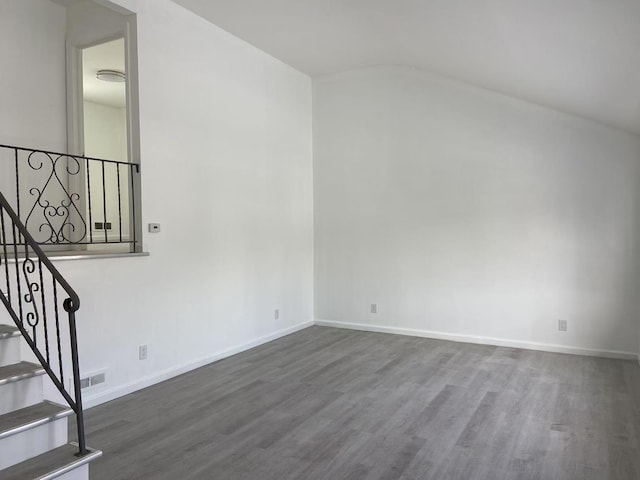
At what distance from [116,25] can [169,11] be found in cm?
49

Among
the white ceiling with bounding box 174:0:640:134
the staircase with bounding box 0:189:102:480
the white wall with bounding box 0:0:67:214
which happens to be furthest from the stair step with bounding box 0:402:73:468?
the white ceiling with bounding box 174:0:640:134

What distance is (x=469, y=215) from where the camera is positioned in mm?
5480

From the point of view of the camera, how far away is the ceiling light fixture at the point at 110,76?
19.2 feet

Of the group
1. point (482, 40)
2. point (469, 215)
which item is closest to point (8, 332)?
point (482, 40)

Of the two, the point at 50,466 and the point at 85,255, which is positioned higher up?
the point at 85,255

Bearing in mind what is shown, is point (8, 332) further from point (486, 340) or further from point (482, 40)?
point (486, 340)

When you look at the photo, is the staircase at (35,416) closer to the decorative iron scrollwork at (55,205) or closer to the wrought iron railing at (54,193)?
the wrought iron railing at (54,193)

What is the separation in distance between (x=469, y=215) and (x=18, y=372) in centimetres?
461

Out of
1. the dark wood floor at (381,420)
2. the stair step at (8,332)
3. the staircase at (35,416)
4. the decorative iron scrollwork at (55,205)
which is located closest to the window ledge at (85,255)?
the staircase at (35,416)

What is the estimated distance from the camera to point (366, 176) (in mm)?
6133

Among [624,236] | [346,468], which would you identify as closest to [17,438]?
[346,468]

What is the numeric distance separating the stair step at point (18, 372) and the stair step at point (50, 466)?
41 cm

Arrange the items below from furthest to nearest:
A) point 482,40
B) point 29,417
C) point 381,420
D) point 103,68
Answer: point 103,68
point 482,40
point 381,420
point 29,417

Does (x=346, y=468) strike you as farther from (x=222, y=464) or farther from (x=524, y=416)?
(x=524, y=416)
